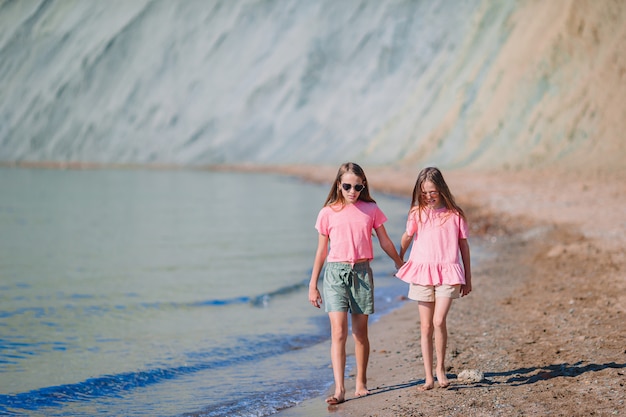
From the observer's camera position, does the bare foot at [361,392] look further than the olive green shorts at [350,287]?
Yes

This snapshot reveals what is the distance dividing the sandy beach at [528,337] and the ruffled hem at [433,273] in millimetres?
763

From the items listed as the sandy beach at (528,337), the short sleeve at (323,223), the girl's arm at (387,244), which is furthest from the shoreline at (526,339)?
the short sleeve at (323,223)

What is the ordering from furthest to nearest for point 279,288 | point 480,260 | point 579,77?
point 579,77, point 480,260, point 279,288

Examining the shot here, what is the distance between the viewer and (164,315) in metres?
10.1

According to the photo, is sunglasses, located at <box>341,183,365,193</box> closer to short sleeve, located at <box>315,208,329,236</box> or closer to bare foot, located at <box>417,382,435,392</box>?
short sleeve, located at <box>315,208,329,236</box>

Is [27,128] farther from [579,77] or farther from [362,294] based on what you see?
[362,294]

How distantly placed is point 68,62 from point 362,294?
7438 cm

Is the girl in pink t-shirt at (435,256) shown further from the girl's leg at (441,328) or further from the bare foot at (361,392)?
the bare foot at (361,392)

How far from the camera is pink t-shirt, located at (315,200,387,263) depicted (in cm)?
552

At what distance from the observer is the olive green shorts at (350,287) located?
5523mm

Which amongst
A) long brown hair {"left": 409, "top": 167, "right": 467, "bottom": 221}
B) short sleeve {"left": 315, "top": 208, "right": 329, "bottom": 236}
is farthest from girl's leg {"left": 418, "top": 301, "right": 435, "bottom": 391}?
short sleeve {"left": 315, "top": 208, "right": 329, "bottom": 236}

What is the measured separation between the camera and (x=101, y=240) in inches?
750

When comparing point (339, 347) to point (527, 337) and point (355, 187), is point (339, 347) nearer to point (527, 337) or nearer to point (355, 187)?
point (355, 187)

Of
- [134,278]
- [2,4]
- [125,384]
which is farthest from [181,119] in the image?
[125,384]
